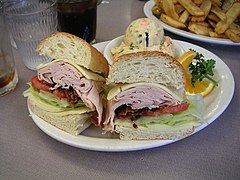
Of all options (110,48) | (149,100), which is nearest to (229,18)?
(110,48)

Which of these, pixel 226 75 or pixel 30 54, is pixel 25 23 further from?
pixel 226 75

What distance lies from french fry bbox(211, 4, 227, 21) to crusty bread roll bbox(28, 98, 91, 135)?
111 centimetres

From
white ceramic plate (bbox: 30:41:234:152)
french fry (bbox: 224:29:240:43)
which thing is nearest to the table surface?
white ceramic plate (bbox: 30:41:234:152)

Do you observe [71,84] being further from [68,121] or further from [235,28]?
[235,28]

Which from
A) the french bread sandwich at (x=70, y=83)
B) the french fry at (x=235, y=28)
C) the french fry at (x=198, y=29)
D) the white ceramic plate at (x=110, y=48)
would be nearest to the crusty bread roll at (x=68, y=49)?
the french bread sandwich at (x=70, y=83)

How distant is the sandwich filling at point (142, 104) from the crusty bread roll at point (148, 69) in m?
0.03

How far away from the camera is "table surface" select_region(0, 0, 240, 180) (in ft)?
3.57

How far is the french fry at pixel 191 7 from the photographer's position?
6.07 feet

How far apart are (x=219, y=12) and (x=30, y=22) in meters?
1.14

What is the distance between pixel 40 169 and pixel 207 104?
0.75 m

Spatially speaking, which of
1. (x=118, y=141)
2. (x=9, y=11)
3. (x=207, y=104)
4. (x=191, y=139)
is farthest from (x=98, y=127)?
(x=9, y=11)

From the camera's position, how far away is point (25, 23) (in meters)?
1.56

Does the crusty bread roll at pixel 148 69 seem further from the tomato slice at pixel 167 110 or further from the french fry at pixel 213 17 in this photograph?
the french fry at pixel 213 17

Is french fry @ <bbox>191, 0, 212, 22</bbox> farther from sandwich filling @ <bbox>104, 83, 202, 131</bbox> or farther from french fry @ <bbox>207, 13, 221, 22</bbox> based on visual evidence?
sandwich filling @ <bbox>104, 83, 202, 131</bbox>
